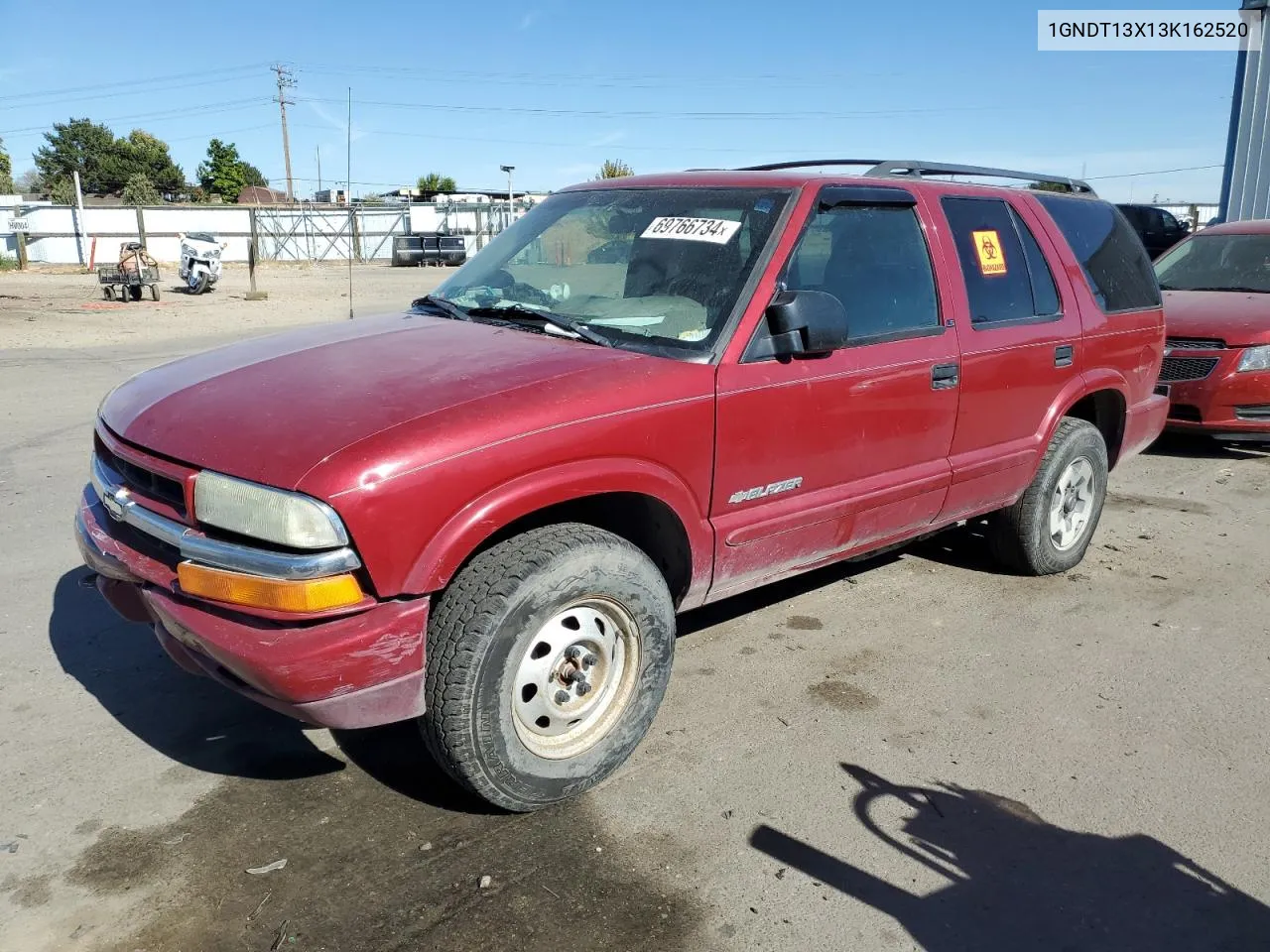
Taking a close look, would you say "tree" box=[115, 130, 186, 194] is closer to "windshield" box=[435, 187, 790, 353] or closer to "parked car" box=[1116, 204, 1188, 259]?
"parked car" box=[1116, 204, 1188, 259]

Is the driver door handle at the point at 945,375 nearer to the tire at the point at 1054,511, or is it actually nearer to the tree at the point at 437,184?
the tire at the point at 1054,511

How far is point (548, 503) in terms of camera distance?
287 cm

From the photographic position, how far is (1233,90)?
1683 cm

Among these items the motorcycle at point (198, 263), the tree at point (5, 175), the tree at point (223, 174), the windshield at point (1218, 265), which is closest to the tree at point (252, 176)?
the tree at point (223, 174)

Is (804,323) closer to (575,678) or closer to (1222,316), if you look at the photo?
(575,678)

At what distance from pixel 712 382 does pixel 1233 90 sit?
17.9 m

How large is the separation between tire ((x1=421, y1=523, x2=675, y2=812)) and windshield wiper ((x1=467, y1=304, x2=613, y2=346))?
72 centimetres

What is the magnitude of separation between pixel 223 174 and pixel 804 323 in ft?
274

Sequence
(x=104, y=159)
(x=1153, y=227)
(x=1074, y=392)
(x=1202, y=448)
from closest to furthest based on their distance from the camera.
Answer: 1. (x=1074, y=392)
2. (x=1202, y=448)
3. (x=1153, y=227)
4. (x=104, y=159)

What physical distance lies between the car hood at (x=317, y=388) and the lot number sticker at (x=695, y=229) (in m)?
0.67

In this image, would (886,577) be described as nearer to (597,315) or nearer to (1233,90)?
(597,315)

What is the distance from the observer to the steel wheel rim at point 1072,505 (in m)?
5.03

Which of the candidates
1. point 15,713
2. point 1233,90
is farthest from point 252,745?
point 1233,90

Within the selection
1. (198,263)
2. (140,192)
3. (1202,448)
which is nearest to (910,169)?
(1202,448)
